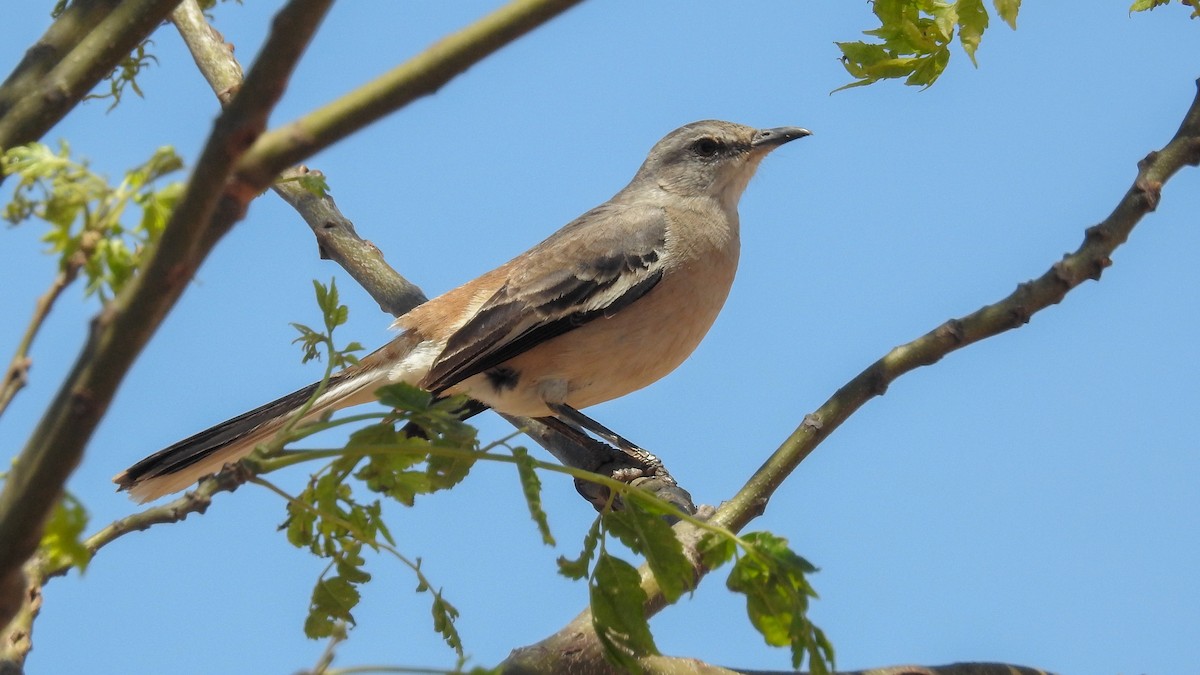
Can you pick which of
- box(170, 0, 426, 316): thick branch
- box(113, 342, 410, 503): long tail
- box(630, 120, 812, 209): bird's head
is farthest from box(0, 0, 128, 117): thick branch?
box(630, 120, 812, 209): bird's head

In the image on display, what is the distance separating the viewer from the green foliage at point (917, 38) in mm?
3711

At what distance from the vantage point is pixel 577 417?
677cm

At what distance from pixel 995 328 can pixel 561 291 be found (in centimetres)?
350

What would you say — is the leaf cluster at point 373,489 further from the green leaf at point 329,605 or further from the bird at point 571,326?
the bird at point 571,326

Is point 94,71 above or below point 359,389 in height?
below

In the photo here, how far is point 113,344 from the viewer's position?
1567 millimetres

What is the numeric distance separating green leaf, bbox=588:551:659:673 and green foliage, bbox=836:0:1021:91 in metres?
1.92

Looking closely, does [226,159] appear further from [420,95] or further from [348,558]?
[348,558]

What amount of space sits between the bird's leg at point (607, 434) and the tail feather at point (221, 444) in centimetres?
100

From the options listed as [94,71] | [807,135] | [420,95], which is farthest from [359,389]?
[420,95]

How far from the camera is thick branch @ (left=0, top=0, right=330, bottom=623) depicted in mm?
1556

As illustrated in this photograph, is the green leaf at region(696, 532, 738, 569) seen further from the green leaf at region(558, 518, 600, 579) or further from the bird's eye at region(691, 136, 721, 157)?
the bird's eye at region(691, 136, 721, 157)

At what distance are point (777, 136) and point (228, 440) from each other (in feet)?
12.5

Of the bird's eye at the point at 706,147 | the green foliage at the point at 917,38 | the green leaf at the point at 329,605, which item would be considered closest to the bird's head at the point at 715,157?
the bird's eye at the point at 706,147
